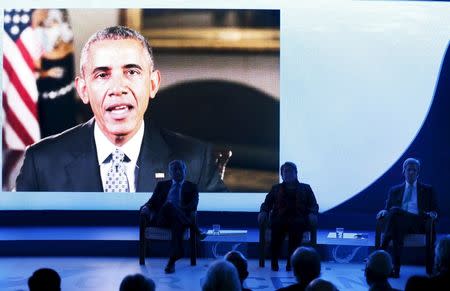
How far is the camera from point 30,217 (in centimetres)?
894

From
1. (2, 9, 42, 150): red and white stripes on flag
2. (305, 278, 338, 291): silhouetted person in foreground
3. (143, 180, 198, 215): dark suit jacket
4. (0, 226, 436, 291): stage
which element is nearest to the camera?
(305, 278, 338, 291): silhouetted person in foreground

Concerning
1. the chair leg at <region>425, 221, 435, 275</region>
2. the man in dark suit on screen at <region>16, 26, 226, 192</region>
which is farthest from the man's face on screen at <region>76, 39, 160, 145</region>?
the chair leg at <region>425, 221, 435, 275</region>

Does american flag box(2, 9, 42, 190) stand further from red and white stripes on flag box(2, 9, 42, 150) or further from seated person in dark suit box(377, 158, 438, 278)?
seated person in dark suit box(377, 158, 438, 278)

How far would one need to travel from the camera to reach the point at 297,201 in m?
7.38

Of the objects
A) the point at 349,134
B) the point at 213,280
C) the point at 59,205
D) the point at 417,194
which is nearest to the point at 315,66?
the point at 349,134

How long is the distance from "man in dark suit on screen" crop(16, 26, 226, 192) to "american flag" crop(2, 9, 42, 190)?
0.50 feet

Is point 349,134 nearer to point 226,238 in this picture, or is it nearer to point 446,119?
point 446,119

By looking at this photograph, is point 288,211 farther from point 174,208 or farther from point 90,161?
point 90,161

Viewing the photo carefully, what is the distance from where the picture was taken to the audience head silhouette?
11.1ft

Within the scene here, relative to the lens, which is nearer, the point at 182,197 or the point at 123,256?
the point at 182,197

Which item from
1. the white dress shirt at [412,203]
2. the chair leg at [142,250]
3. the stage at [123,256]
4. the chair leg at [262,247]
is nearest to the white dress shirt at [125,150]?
the stage at [123,256]

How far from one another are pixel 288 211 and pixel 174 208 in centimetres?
103

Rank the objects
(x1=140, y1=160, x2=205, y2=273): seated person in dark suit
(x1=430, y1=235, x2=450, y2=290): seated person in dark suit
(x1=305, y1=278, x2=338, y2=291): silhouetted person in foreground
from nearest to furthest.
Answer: (x1=305, y1=278, x2=338, y2=291): silhouetted person in foreground
(x1=430, y1=235, x2=450, y2=290): seated person in dark suit
(x1=140, y1=160, x2=205, y2=273): seated person in dark suit

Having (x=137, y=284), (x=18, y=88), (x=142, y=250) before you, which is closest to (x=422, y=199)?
(x=142, y=250)
